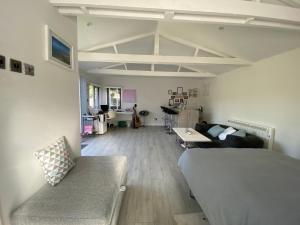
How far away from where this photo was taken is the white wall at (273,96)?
10.2ft

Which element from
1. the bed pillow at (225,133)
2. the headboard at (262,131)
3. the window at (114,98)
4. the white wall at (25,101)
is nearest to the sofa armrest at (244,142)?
the headboard at (262,131)

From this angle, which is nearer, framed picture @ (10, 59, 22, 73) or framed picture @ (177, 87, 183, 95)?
framed picture @ (10, 59, 22, 73)

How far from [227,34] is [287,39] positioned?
1002 millimetres

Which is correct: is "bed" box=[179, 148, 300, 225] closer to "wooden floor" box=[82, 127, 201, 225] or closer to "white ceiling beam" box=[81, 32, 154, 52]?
"wooden floor" box=[82, 127, 201, 225]

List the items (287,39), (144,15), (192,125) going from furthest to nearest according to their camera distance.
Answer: (192,125) → (287,39) → (144,15)

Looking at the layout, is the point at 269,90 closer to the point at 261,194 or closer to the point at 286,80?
the point at 286,80

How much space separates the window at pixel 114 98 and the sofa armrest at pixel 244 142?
5865 mm

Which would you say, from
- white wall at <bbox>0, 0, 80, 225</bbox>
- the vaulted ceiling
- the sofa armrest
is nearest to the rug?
white wall at <bbox>0, 0, 80, 225</bbox>

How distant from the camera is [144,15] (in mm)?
2061

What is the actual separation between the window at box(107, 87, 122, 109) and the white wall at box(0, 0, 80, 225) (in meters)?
6.23

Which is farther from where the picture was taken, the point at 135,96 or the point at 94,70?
the point at 135,96

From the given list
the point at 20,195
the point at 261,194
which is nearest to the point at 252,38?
the point at 261,194

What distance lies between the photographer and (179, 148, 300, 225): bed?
1157 mm

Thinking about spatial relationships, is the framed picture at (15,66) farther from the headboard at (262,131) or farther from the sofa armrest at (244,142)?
the headboard at (262,131)
